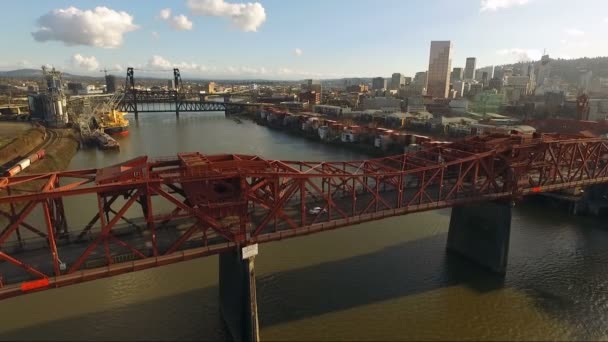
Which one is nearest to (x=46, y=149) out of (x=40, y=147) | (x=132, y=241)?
(x=40, y=147)

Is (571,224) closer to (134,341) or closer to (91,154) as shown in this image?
(134,341)

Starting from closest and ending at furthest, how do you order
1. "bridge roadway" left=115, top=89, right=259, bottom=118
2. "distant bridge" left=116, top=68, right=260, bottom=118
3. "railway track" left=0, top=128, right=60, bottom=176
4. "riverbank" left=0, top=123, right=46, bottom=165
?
1. "railway track" left=0, top=128, right=60, bottom=176
2. "riverbank" left=0, top=123, right=46, bottom=165
3. "distant bridge" left=116, top=68, right=260, bottom=118
4. "bridge roadway" left=115, top=89, right=259, bottom=118

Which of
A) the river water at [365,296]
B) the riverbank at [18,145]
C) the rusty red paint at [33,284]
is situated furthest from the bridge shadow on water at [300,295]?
the riverbank at [18,145]

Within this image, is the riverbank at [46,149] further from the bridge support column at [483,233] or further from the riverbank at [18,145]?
the bridge support column at [483,233]

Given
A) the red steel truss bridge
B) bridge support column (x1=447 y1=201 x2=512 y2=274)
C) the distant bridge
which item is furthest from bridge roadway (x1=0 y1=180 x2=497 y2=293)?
the distant bridge

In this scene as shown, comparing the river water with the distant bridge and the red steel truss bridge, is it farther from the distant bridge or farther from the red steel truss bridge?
the distant bridge

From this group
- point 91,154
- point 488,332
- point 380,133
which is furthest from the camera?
point 380,133

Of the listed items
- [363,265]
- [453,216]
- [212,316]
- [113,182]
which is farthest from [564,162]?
[113,182]
